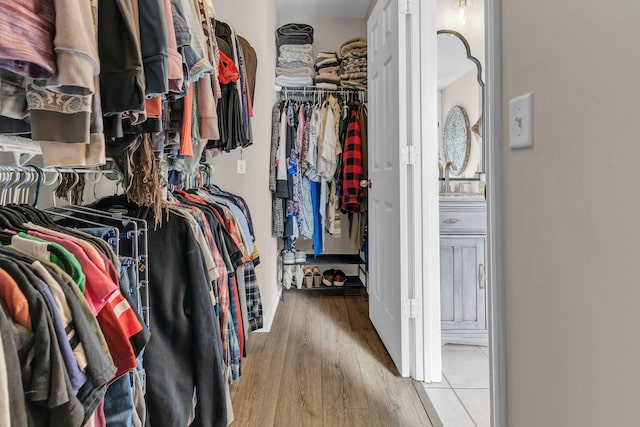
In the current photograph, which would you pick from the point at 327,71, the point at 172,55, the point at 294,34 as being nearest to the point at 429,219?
the point at 172,55

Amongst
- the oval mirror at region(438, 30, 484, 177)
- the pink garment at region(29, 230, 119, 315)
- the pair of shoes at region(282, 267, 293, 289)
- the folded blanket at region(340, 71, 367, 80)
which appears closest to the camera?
the pink garment at region(29, 230, 119, 315)

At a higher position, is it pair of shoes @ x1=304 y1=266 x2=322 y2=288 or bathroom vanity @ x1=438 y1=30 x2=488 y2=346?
bathroom vanity @ x1=438 y1=30 x2=488 y2=346

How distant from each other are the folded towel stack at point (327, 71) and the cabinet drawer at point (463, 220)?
1730 millimetres

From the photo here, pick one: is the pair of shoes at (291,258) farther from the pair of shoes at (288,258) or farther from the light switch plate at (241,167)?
the light switch plate at (241,167)

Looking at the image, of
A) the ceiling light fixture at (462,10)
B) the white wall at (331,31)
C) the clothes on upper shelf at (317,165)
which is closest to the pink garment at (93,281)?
the clothes on upper shelf at (317,165)

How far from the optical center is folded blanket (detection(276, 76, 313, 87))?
3408 mm

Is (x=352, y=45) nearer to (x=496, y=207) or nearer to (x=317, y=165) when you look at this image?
(x=317, y=165)

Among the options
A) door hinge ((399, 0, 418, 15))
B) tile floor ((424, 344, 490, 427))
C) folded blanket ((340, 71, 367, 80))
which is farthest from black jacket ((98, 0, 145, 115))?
folded blanket ((340, 71, 367, 80))

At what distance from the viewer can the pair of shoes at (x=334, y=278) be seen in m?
3.58

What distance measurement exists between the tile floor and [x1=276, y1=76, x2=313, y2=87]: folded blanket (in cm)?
238

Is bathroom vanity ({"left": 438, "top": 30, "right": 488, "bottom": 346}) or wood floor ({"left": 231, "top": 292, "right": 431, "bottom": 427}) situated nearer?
wood floor ({"left": 231, "top": 292, "right": 431, "bottom": 427})

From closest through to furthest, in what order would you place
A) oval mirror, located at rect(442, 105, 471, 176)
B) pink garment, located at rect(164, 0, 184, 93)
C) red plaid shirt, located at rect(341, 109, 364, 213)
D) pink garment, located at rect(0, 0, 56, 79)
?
pink garment, located at rect(0, 0, 56, 79)
pink garment, located at rect(164, 0, 184, 93)
oval mirror, located at rect(442, 105, 471, 176)
red plaid shirt, located at rect(341, 109, 364, 213)

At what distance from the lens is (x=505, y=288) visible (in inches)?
38.9

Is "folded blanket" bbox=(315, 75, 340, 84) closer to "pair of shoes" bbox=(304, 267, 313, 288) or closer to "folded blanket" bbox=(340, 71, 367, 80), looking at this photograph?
"folded blanket" bbox=(340, 71, 367, 80)
